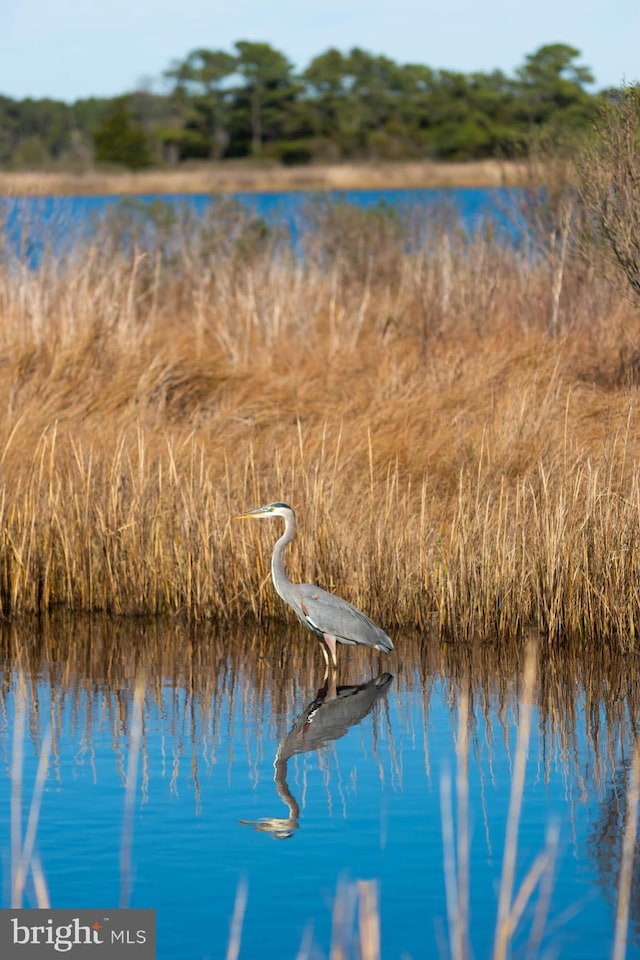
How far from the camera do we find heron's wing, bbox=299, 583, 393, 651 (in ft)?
20.6

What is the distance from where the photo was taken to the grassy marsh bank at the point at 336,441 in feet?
22.5

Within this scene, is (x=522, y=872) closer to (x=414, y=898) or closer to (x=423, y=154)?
(x=414, y=898)

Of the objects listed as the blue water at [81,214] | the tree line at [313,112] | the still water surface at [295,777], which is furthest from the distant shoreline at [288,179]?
the still water surface at [295,777]

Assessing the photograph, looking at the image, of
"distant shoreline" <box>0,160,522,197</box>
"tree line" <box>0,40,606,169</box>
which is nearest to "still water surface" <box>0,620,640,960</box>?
"distant shoreline" <box>0,160,522,197</box>

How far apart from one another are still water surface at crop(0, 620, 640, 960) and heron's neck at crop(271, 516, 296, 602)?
1.25ft

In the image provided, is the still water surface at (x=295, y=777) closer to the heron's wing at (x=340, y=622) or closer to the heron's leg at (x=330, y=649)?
the heron's leg at (x=330, y=649)

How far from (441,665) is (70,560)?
2055mm

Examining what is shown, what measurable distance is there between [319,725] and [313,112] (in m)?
65.7

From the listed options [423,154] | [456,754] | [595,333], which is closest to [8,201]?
[595,333]

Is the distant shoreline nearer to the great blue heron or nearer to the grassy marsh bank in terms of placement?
the grassy marsh bank

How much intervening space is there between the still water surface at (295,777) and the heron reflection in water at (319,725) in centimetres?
1

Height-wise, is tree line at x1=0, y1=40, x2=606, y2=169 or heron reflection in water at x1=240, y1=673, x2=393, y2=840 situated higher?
tree line at x1=0, y1=40, x2=606, y2=169
